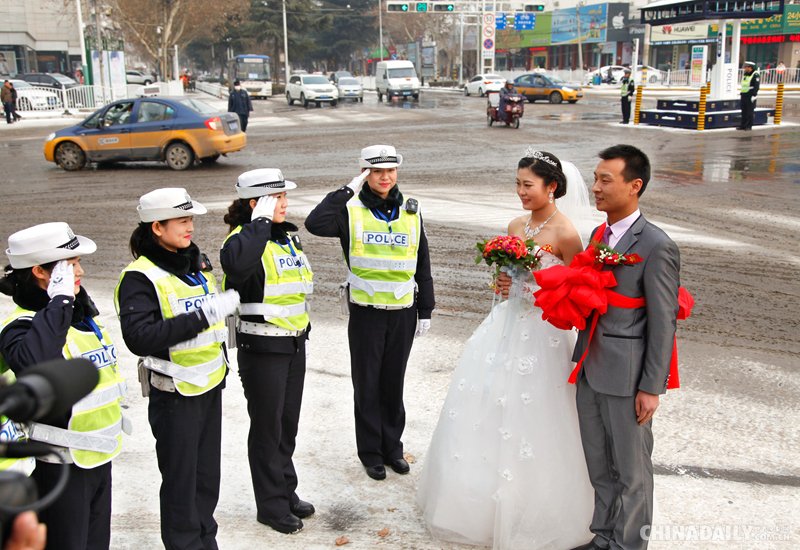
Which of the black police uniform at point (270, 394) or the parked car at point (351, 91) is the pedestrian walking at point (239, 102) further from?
the black police uniform at point (270, 394)

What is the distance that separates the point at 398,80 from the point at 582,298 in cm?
4411

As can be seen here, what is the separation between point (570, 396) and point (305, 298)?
1523mm

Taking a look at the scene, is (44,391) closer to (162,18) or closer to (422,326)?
(422,326)

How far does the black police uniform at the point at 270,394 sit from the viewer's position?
3998mm

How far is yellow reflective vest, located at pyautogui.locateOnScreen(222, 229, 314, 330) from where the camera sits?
3.97 meters

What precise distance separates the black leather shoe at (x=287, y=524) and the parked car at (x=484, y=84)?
46.3 m

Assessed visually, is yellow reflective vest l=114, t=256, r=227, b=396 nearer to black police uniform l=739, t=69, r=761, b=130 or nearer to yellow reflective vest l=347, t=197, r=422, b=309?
yellow reflective vest l=347, t=197, r=422, b=309

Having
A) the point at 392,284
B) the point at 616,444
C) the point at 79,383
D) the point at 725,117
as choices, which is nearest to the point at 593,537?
the point at 616,444

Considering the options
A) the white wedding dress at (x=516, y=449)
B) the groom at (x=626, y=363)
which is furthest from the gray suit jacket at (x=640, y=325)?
the white wedding dress at (x=516, y=449)

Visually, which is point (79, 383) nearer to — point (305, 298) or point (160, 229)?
point (160, 229)

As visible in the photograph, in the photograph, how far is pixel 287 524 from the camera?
411 cm

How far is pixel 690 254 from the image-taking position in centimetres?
970

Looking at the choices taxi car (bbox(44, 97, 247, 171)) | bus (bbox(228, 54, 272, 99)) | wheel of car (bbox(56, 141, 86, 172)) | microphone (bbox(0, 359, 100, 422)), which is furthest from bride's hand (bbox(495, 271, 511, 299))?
bus (bbox(228, 54, 272, 99))

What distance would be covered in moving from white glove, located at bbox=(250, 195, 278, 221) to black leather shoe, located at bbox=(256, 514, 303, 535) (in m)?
1.64
